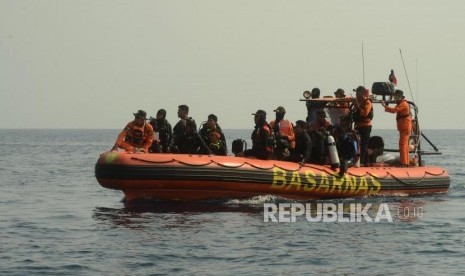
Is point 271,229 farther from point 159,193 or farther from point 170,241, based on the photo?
point 159,193

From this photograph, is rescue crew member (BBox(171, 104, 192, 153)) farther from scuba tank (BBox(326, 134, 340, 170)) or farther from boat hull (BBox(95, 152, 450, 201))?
scuba tank (BBox(326, 134, 340, 170))

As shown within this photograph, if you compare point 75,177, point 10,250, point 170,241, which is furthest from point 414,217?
point 75,177

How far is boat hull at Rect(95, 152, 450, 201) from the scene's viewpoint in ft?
54.1

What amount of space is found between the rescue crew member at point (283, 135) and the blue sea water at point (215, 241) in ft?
3.83

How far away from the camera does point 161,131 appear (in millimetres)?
18297

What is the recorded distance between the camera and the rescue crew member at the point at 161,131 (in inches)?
719

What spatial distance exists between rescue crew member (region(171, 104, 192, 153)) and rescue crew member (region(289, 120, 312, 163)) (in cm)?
216

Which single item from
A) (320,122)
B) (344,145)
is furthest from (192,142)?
(344,145)

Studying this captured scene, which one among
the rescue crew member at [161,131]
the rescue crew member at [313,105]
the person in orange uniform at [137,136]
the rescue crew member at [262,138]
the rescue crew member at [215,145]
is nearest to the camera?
the person in orange uniform at [137,136]

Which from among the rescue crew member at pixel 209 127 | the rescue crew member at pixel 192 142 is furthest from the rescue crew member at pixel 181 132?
the rescue crew member at pixel 209 127

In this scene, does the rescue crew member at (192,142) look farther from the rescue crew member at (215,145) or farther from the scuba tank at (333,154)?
the scuba tank at (333,154)

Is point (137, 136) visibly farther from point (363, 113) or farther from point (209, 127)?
point (363, 113)

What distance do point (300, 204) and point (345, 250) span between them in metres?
5.08

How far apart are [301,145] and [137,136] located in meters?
3.26
